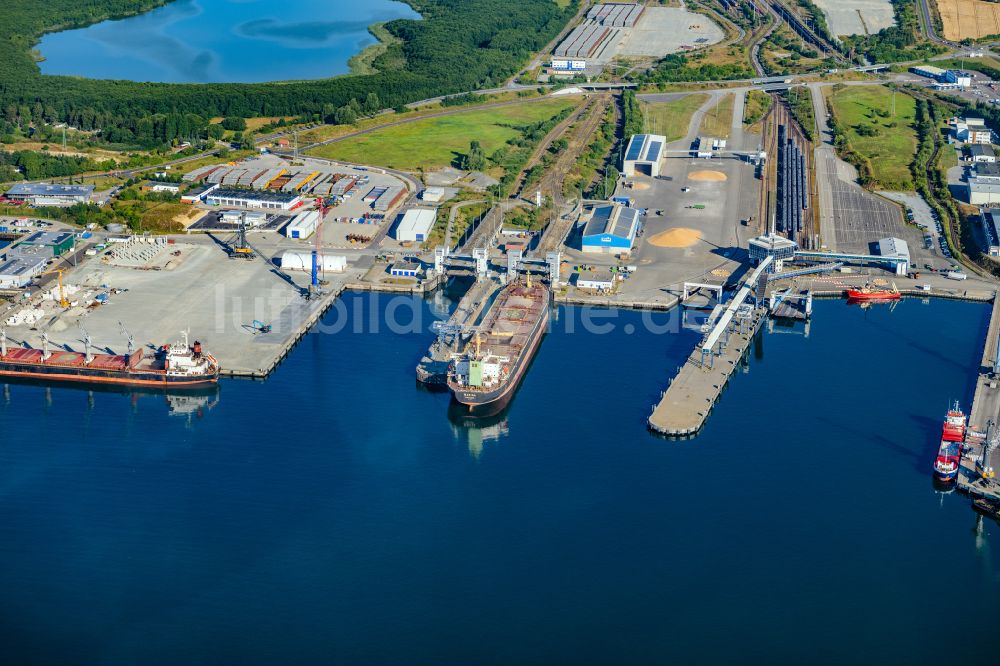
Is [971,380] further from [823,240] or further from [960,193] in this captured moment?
[960,193]

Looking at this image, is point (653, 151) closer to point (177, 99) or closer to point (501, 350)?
point (501, 350)

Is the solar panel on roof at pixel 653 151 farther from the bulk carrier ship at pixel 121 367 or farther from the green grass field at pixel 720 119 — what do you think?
the bulk carrier ship at pixel 121 367

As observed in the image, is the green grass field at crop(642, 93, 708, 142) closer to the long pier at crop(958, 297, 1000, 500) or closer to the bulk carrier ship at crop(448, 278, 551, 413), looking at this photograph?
the bulk carrier ship at crop(448, 278, 551, 413)

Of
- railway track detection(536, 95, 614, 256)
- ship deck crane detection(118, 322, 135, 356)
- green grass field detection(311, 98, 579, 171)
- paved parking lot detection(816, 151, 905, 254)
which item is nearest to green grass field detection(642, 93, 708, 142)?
railway track detection(536, 95, 614, 256)

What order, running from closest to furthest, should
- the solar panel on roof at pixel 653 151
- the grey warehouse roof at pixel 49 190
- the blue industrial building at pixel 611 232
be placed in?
the blue industrial building at pixel 611 232 → the grey warehouse roof at pixel 49 190 → the solar panel on roof at pixel 653 151

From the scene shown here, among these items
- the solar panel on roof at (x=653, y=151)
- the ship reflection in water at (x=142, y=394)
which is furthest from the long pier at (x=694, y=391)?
the solar panel on roof at (x=653, y=151)

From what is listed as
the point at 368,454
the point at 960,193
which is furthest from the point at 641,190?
the point at 368,454
